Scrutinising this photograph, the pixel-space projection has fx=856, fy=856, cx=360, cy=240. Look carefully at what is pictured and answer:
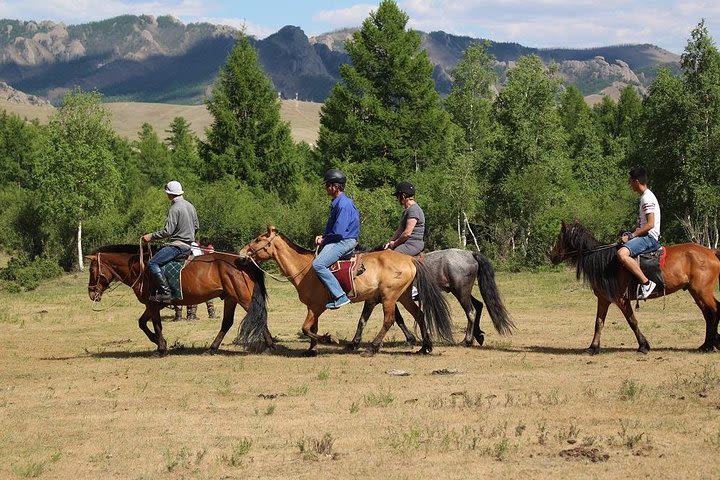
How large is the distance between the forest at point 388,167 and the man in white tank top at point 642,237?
25251mm

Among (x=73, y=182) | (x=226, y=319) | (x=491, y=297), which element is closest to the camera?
(x=226, y=319)

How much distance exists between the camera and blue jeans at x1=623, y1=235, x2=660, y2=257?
45.8ft

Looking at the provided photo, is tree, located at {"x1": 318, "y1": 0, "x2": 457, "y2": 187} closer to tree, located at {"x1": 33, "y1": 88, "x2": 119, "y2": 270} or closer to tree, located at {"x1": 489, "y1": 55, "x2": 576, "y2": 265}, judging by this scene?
tree, located at {"x1": 489, "y1": 55, "x2": 576, "y2": 265}

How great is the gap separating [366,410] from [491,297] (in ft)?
19.7

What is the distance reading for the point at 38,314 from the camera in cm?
2467

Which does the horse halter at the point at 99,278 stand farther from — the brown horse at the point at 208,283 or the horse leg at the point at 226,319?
the horse leg at the point at 226,319

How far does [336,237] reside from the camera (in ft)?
46.7

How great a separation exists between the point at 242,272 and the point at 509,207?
32.6 m

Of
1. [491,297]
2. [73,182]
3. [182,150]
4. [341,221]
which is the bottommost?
[491,297]

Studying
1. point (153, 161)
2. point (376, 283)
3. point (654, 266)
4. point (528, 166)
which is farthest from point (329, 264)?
point (153, 161)

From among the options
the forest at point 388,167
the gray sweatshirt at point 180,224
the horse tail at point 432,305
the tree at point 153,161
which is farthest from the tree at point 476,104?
the tree at point 153,161

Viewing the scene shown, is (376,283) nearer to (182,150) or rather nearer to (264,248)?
(264,248)

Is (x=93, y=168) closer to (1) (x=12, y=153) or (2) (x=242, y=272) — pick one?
(2) (x=242, y=272)

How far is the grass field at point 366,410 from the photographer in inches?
315
